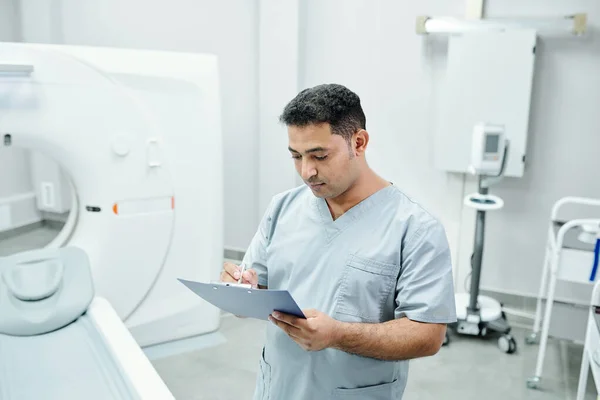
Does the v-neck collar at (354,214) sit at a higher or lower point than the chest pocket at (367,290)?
higher

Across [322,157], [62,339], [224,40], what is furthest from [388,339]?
[224,40]

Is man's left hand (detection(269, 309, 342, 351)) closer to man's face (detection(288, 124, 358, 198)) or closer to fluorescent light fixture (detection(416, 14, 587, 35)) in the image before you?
man's face (detection(288, 124, 358, 198))

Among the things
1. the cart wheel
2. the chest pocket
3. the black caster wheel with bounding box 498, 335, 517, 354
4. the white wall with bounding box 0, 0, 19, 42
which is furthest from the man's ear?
the white wall with bounding box 0, 0, 19, 42

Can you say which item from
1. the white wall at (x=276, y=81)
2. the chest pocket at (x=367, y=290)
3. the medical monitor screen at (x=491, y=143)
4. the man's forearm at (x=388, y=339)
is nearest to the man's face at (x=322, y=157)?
the chest pocket at (x=367, y=290)

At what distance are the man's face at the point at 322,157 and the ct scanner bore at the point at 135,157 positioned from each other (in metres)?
1.53

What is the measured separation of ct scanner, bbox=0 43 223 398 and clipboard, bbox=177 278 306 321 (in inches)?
47.0

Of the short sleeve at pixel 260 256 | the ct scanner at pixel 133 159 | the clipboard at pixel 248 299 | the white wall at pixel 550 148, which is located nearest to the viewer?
the clipboard at pixel 248 299

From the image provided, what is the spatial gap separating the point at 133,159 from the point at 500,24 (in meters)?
1.84

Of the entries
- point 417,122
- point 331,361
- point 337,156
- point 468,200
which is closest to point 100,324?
point 331,361

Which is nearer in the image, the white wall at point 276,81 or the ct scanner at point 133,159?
the ct scanner at point 133,159

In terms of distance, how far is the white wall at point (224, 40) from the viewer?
347 centimetres

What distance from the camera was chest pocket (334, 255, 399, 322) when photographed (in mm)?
1145

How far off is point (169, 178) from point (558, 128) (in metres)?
1.92

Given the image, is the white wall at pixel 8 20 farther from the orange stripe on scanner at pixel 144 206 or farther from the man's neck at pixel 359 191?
the man's neck at pixel 359 191
